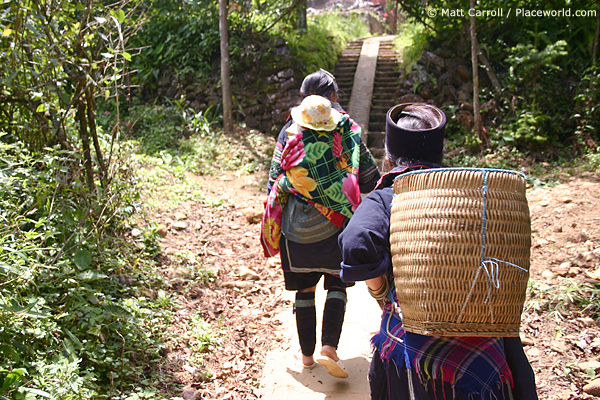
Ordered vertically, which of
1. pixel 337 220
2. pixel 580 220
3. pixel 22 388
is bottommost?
pixel 580 220

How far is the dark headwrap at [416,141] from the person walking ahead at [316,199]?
933 mm

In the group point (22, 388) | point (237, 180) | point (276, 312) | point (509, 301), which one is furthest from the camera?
point (237, 180)

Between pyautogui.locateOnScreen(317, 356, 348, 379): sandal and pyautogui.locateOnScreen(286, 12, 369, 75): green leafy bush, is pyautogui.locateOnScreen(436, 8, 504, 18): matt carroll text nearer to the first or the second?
pyautogui.locateOnScreen(286, 12, 369, 75): green leafy bush

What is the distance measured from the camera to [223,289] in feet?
14.1

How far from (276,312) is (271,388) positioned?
3.54 feet

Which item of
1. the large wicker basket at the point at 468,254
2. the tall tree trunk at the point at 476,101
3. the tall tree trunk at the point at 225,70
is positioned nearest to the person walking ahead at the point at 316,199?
the large wicker basket at the point at 468,254

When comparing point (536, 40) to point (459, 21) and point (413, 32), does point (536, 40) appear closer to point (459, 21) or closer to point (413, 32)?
point (459, 21)

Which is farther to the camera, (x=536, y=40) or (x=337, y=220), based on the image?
(x=536, y=40)

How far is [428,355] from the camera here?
5.34 feet

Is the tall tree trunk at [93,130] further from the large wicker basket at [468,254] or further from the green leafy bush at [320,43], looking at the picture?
the green leafy bush at [320,43]

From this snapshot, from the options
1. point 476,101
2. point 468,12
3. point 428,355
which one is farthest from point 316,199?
point 468,12

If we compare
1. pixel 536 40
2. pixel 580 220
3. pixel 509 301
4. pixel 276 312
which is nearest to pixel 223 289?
pixel 276 312

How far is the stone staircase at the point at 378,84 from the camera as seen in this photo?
29.3ft

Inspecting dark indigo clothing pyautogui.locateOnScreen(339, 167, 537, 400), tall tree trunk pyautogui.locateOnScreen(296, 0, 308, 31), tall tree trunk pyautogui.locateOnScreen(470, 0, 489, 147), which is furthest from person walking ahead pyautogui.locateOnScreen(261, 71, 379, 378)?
tall tree trunk pyautogui.locateOnScreen(296, 0, 308, 31)
